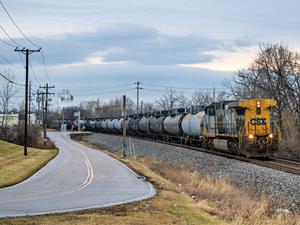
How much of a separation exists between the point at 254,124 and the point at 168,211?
63.9 feet

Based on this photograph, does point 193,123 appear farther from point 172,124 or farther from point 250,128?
point 250,128

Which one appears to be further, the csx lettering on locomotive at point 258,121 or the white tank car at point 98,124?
the white tank car at point 98,124

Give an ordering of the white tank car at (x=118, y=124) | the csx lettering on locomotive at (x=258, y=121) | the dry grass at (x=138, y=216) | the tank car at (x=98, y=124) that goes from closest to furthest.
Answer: the dry grass at (x=138, y=216) < the csx lettering on locomotive at (x=258, y=121) < the white tank car at (x=118, y=124) < the tank car at (x=98, y=124)

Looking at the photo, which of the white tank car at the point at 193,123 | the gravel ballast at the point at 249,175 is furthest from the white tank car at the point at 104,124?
the gravel ballast at the point at 249,175

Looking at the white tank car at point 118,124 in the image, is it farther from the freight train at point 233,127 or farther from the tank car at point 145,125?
the freight train at point 233,127

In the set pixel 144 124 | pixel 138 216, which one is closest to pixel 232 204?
pixel 138 216

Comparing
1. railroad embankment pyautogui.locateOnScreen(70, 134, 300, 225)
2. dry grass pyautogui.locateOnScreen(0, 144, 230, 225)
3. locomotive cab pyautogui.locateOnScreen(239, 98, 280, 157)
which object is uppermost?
locomotive cab pyautogui.locateOnScreen(239, 98, 280, 157)

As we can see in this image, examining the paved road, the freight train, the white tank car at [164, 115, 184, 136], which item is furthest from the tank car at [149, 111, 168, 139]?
the paved road

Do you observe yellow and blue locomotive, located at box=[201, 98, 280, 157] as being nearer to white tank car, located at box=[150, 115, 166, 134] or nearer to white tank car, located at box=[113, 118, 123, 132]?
white tank car, located at box=[150, 115, 166, 134]

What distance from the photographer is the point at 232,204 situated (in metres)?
15.3

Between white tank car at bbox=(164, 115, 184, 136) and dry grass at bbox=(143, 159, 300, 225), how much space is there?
93.3 feet

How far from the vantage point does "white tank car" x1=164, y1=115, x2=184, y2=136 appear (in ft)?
169

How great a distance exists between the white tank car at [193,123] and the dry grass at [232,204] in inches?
779

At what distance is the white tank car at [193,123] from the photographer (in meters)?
42.5
